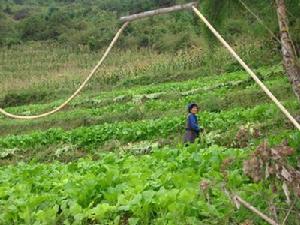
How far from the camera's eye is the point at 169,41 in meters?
38.3

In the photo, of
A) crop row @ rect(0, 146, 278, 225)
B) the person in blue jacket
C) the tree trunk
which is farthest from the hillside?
the tree trunk

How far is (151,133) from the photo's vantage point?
1472cm

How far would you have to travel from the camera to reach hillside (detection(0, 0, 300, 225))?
15.4ft

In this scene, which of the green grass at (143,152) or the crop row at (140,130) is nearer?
the green grass at (143,152)

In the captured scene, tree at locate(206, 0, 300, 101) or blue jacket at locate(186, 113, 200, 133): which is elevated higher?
tree at locate(206, 0, 300, 101)

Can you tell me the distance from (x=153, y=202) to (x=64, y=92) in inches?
973

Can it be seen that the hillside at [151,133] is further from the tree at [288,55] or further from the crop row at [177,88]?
the tree at [288,55]

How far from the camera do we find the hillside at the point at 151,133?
15.4ft

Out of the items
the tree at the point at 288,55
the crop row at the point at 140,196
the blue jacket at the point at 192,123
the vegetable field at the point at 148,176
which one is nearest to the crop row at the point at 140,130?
the vegetable field at the point at 148,176

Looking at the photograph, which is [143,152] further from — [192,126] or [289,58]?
[289,58]

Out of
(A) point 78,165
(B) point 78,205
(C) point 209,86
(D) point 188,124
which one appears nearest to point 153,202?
(B) point 78,205

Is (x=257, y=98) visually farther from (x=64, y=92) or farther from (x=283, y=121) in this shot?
(x=64, y=92)

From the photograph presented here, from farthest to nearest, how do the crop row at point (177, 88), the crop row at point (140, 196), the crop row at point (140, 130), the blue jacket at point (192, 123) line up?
the crop row at point (177, 88)
the crop row at point (140, 130)
the blue jacket at point (192, 123)
the crop row at point (140, 196)

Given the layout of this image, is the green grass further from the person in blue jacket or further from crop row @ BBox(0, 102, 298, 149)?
the person in blue jacket
